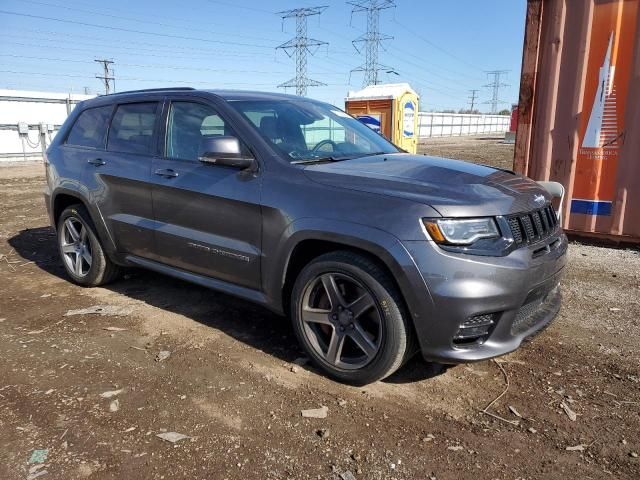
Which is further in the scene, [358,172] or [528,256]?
[358,172]

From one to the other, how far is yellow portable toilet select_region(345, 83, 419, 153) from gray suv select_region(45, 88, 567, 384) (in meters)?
6.34

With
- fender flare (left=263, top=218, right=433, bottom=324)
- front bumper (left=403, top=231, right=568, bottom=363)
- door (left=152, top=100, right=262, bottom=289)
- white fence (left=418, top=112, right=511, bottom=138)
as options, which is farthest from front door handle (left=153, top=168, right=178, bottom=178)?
white fence (left=418, top=112, right=511, bottom=138)

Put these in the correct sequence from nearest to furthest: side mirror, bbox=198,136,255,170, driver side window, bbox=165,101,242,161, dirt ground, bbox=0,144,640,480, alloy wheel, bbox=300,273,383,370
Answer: dirt ground, bbox=0,144,640,480 < alloy wheel, bbox=300,273,383,370 < side mirror, bbox=198,136,255,170 < driver side window, bbox=165,101,242,161

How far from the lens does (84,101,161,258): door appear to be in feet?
13.7

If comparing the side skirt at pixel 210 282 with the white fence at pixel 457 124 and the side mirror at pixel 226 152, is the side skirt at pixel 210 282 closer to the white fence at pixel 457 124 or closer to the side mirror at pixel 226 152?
the side mirror at pixel 226 152

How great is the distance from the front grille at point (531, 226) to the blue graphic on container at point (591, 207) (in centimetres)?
335

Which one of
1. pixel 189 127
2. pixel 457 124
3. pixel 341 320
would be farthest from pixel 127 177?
pixel 457 124

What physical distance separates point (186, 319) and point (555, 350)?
9.33 ft

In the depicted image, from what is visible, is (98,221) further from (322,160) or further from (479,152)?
(479,152)

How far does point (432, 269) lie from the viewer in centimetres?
269

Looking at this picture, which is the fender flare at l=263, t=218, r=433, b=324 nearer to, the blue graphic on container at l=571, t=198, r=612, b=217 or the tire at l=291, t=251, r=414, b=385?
the tire at l=291, t=251, r=414, b=385

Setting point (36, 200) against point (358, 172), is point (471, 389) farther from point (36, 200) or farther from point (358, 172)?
point (36, 200)

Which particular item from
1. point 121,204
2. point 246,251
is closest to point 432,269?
point 246,251

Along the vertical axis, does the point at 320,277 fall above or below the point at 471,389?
above
